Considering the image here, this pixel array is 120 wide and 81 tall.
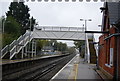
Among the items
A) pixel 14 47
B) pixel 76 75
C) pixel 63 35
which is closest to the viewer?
pixel 76 75

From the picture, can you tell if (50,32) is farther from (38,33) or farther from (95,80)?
(95,80)

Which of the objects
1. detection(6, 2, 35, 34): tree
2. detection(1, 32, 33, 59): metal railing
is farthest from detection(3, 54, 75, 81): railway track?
detection(6, 2, 35, 34): tree

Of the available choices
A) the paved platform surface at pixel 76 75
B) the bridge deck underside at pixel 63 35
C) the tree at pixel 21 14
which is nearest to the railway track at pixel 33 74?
the paved platform surface at pixel 76 75

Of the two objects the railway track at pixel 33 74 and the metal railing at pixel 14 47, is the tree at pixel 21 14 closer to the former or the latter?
the metal railing at pixel 14 47

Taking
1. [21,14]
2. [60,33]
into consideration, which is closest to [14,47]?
[60,33]

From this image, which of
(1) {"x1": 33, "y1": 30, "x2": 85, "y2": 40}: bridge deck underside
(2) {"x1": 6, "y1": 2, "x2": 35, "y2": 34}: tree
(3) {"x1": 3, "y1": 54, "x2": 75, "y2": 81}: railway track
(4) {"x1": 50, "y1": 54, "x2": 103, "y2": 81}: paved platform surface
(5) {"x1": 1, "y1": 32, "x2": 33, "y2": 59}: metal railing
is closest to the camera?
(4) {"x1": 50, "y1": 54, "x2": 103, "y2": 81}: paved platform surface

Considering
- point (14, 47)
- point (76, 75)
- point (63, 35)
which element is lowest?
point (76, 75)

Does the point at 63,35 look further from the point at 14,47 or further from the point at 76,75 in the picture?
the point at 76,75

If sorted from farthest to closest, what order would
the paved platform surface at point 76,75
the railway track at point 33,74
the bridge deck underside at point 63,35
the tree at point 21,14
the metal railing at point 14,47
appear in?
the tree at point 21,14 < the bridge deck underside at point 63,35 < the metal railing at point 14,47 < the railway track at point 33,74 < the paved platform surface at point 76,75

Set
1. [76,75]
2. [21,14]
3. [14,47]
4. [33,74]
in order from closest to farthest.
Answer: [76,75] < [33,74] < [14,47] < [21,14]

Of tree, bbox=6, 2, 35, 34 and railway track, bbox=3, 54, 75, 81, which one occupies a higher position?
tree, bbox=6, 2, 35, 34

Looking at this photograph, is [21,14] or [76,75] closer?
[76,75]

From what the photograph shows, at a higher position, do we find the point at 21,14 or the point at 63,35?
the point at 21,14

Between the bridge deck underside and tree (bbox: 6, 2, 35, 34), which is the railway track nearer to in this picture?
the bridge deck underside
